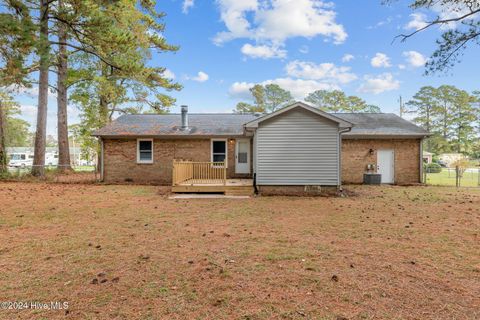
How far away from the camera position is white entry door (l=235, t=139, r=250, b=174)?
48.6 ft

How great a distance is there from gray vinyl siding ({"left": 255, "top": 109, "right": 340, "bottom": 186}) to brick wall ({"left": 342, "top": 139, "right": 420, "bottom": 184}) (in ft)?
14.3

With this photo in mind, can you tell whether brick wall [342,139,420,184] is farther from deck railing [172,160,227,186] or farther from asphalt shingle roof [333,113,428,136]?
deck railing [172,160,227,186]

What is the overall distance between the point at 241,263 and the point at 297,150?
7.61 meters

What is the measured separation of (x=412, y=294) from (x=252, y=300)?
1838 mm

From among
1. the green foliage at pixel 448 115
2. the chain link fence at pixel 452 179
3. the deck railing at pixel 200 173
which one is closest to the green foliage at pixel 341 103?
the green foliage at pixel 448 115

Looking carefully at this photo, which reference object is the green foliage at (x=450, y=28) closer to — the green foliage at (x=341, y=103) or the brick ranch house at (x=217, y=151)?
the brick ranch house at (x=217, y=151)

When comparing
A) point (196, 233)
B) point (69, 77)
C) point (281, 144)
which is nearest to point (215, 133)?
point (281, 144)

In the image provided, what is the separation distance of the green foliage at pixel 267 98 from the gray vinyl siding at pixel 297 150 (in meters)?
29.7

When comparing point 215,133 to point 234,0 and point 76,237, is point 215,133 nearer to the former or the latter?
point 234,0

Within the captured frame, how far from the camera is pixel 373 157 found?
14.8 metres

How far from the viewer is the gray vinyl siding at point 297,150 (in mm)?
10914

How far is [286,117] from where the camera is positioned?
1095 centimetres

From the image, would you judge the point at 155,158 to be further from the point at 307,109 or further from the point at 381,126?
the point at 381,126

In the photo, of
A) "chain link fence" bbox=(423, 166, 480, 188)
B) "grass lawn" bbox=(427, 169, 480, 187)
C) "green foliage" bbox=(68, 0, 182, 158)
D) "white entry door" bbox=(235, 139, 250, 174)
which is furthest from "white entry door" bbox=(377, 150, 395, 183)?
"green foliage" bbox=(68, 0, 182, 158)
